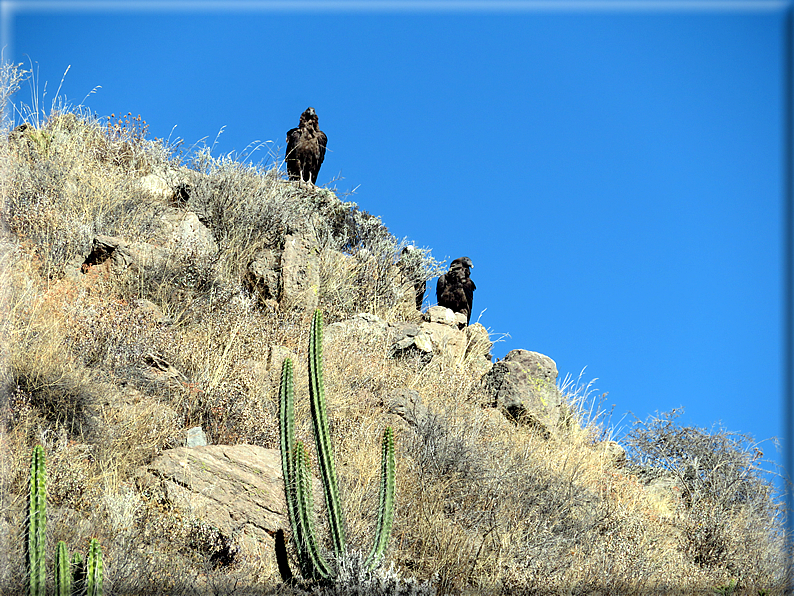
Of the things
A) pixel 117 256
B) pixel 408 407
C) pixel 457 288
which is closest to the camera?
pixel 408 407

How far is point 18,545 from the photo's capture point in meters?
3.66

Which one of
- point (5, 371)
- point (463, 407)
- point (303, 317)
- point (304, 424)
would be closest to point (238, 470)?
point (304, 424)

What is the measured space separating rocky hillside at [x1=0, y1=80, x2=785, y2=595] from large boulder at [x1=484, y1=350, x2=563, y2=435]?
0.03 metres

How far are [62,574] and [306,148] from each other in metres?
8.84

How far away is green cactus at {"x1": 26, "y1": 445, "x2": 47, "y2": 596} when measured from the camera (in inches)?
120

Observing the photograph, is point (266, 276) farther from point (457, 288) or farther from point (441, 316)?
point (457, 288)

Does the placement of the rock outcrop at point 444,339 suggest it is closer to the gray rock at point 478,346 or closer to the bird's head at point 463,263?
the gray rock at point 478,346

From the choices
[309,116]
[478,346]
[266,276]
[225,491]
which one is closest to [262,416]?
[225,491]

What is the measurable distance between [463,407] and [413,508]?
2.12 m

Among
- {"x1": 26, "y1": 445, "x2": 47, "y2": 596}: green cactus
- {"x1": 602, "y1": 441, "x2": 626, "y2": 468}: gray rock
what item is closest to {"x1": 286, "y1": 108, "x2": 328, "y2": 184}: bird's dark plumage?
{"x1": 602, "y1": 441, "x2": 626, "y2": 468}: gray rock

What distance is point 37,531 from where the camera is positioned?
10.1 ft

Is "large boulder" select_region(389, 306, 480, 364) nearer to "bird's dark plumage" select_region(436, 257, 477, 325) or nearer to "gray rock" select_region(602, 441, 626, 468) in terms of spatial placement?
"bird's dark plumage" select_region(436, 257, 477, 325)

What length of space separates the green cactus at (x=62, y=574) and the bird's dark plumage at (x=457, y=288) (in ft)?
24.8

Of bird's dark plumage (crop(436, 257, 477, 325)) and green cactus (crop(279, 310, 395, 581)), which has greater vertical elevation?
bird's dark plumage (crop(436, 257, 477, 325))
